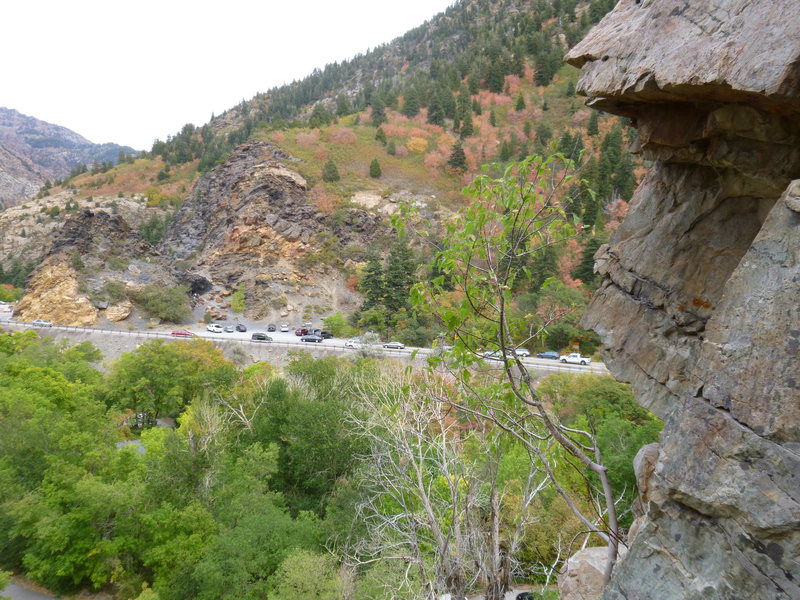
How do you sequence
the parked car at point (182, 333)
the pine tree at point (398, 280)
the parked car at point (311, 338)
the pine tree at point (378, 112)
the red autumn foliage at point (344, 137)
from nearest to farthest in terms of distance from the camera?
1. the parked car at point (311, 338)
2. the parked car at point (182, 333)
3. the pine tree at point (398, 280)
4. the red autumn foliage at point (344, 137)
5. the pine tree at point (378, 112)

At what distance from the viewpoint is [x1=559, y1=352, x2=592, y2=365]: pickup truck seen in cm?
2896

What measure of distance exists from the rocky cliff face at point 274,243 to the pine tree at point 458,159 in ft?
53.3

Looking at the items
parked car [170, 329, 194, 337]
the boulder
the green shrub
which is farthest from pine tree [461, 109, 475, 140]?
the boulder

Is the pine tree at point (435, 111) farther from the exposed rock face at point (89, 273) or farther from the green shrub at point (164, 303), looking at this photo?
the green shrub at point (164, 303)

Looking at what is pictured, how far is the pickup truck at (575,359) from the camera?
29.0 meters

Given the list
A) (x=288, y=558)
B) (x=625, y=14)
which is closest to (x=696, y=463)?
(x=625, y=14)

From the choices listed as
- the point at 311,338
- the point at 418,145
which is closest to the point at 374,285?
the point at 311,338

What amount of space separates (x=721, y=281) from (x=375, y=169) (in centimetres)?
6242

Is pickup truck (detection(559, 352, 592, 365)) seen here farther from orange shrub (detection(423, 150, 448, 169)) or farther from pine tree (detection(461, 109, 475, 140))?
pine tree (detection(461, 109, 475, 140))

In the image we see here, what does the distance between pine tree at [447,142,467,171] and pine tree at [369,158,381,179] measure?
35.7ft

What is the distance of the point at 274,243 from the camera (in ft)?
177

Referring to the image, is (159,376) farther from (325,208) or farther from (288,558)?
(325,208)

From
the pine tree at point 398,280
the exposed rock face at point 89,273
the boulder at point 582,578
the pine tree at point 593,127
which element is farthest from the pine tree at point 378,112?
the boulder at point 582,578

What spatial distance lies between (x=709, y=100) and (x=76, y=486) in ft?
69.7
